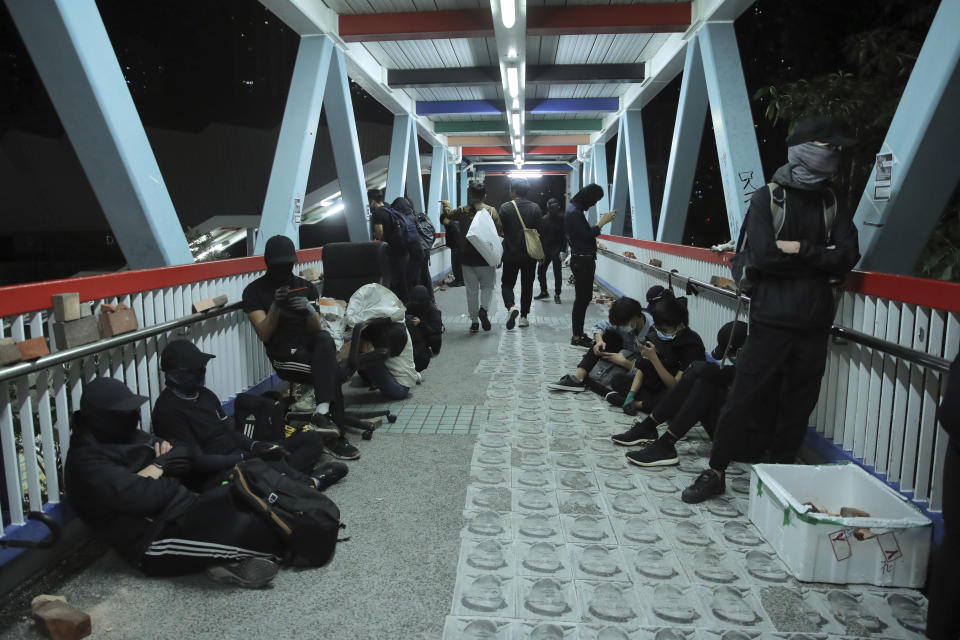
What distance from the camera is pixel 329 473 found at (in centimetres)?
317

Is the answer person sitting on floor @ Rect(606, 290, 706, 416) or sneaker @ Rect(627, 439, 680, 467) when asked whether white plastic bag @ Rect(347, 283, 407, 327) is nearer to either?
person sitting on floor @ Rect(606, 290, 706, 416)

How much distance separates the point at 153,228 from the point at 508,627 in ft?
10.3

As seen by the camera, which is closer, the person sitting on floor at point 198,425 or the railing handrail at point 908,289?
the railing handrail at point 908,289

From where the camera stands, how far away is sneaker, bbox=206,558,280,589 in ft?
7.39

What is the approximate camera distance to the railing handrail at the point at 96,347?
7.13 feet

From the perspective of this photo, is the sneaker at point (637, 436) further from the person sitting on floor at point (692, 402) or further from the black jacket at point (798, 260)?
the black jacket at point (798, 260)

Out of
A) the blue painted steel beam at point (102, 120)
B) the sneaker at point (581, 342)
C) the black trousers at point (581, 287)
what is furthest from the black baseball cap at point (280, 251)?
the sneaker at point (581, 342)

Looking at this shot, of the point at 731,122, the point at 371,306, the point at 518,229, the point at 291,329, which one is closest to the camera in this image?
the point at 291,329

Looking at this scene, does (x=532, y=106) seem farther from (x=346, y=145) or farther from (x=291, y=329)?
(x=291, y=329)

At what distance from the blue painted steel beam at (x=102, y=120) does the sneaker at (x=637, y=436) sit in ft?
9.86

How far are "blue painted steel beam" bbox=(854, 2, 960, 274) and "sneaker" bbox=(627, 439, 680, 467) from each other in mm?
1457

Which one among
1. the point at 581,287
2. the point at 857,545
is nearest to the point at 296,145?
the point at 581,287

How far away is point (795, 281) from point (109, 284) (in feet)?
10.2

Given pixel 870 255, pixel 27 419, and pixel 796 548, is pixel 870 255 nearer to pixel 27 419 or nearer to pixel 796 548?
pixel 796 548
